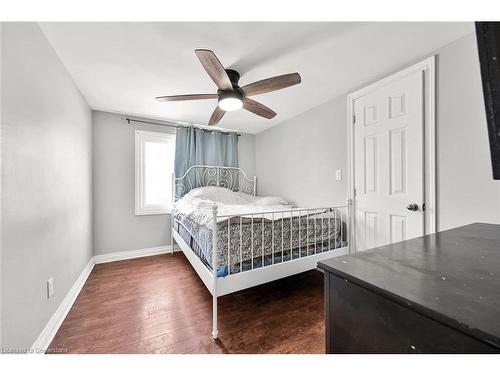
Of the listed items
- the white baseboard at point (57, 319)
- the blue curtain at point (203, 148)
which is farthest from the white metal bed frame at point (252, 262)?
the white baseboard at point (57, 319)

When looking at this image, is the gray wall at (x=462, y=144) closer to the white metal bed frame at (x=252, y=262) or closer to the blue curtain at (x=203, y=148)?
the white metal bed frame at (x=252, y=262)

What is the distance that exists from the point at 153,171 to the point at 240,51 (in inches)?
97.1

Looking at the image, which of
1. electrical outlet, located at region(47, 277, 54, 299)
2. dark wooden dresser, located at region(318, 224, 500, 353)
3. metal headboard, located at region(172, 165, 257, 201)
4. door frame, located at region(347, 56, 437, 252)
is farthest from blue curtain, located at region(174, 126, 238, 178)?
dark wooden dresser, located at region(318, 224, 500, 353)

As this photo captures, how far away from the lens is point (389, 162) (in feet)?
6.53

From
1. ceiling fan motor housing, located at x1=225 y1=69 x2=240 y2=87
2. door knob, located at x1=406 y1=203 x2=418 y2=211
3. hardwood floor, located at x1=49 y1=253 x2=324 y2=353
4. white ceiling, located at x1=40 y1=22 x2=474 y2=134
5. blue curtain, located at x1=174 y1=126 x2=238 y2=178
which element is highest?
white ceiling, located at x1=40 y1=22 x2=474 y2=134

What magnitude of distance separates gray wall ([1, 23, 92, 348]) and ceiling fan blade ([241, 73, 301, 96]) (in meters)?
1.43

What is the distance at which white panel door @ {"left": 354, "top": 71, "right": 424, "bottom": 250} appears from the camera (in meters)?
1.80

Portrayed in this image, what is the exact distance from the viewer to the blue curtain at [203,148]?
3.46 meters

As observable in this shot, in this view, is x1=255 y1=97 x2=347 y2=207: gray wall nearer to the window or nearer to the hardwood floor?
the hardwood floor
